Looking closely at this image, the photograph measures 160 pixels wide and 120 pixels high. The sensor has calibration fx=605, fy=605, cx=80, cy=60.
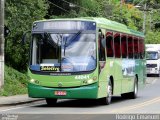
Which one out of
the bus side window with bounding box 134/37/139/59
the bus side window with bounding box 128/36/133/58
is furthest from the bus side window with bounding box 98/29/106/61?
the bus side window with bounding box 134/37/139/59

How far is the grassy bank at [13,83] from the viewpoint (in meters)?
26.7

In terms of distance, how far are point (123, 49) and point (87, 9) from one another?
2112 cm

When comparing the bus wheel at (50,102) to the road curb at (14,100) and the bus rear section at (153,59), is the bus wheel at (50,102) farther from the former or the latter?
the bus rear section at (153,59)

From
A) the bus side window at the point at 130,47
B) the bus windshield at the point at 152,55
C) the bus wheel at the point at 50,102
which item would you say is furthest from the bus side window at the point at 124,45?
the bus windshield at the point at 152,55

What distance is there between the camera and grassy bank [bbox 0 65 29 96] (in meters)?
26.7

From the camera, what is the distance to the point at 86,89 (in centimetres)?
2050

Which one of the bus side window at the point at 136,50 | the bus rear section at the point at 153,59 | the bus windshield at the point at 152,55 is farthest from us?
the bus windshield at the point at 152,55

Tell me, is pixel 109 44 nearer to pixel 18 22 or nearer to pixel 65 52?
pixel 65 52

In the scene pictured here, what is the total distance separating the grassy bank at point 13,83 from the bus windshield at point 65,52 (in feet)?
13.3

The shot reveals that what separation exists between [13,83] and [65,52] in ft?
27.6

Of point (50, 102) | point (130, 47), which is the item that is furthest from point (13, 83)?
point (50, 102)

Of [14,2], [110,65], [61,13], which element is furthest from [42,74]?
[61,13]

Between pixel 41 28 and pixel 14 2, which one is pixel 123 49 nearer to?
pixel 41 28

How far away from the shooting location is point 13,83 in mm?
28688
